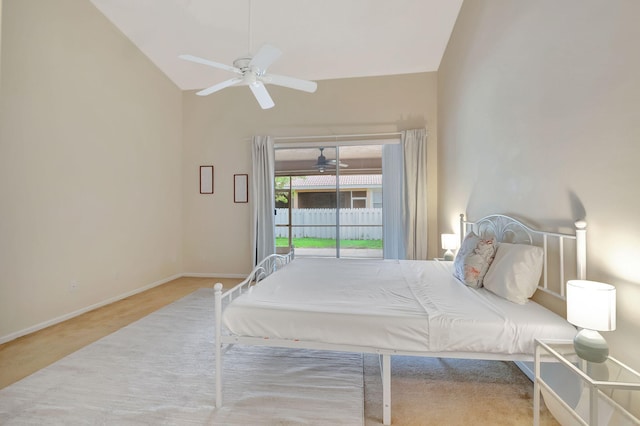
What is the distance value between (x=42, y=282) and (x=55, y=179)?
109 centimetres

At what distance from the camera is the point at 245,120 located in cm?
505

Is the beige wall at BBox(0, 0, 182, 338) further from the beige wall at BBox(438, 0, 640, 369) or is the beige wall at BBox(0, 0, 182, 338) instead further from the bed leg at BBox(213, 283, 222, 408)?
the beige wall at BBox(438, 0, 640, 369)

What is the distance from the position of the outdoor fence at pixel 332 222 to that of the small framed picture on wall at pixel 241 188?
2.08 feet

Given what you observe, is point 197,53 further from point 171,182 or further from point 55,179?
point 55,179

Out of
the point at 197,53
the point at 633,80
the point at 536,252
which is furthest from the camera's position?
the point at 197,53

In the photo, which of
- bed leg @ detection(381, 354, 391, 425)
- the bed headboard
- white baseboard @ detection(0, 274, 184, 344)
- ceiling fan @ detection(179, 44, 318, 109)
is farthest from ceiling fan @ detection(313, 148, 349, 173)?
bed leg @ detection(381, 354, 391, 425)

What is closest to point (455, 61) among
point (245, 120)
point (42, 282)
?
point (245, 120)

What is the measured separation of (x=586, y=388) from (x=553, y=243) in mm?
882

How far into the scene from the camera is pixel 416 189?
4.58m

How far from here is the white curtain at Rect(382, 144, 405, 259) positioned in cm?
472

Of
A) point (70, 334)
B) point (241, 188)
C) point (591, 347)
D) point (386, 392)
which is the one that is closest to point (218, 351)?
point (386, 392)

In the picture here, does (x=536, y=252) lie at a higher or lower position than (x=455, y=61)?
lower

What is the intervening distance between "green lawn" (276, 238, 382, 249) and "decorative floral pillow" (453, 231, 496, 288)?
258 cm

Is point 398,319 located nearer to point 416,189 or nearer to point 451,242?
point 451,242
